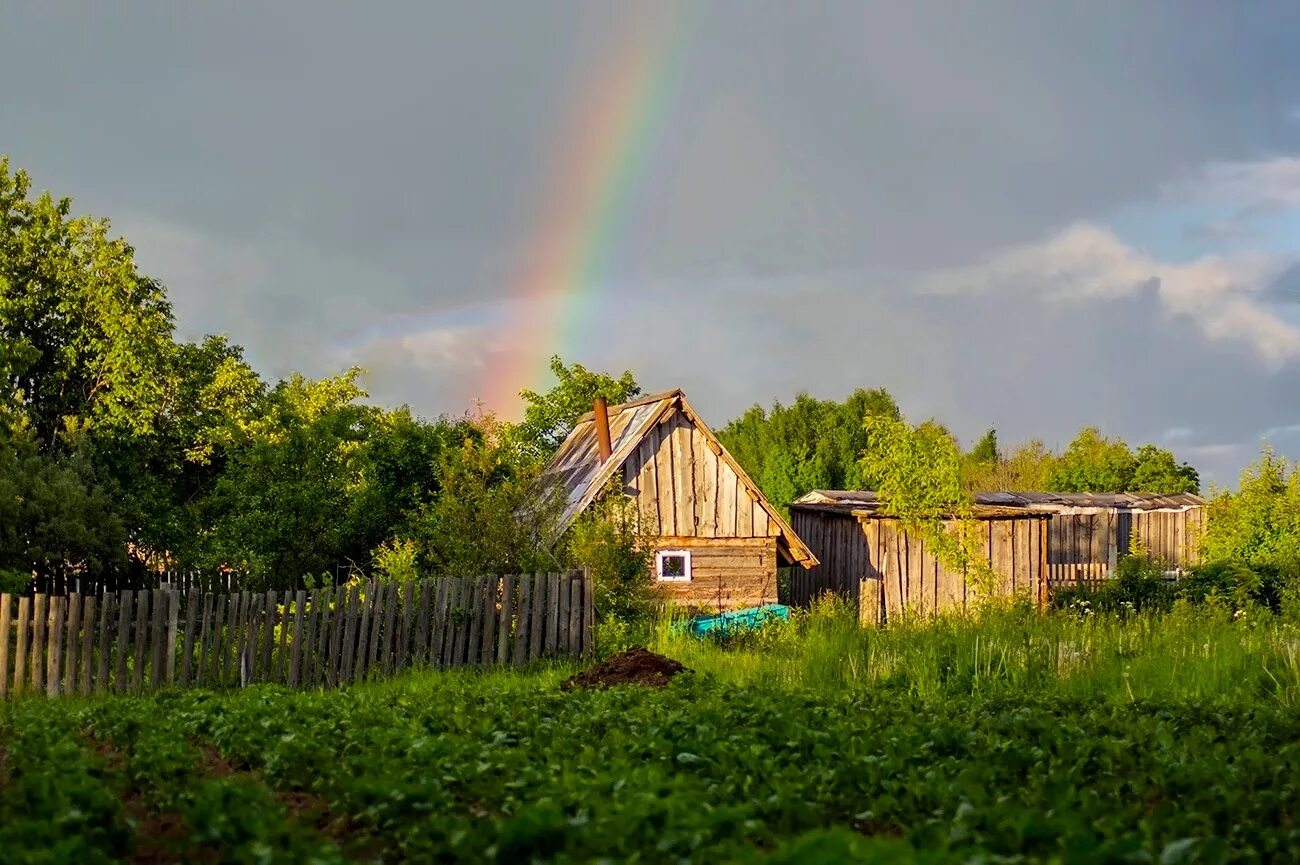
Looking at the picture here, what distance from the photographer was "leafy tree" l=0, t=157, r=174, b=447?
116 feet

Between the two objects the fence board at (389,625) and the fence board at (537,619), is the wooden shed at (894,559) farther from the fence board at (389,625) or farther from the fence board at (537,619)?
the fence board at (389,625)

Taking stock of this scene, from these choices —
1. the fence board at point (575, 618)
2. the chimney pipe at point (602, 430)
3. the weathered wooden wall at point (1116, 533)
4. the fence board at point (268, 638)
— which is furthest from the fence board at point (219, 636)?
the weathered wooden wall at point (1116, 533)

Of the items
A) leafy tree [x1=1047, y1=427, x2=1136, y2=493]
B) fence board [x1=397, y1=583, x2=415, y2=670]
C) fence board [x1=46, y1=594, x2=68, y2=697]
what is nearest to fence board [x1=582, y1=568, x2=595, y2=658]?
fence board [x1=397, y1=583, x2=415, y2=670]

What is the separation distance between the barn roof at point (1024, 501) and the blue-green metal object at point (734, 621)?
4997 mm

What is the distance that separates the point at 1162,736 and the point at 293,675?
12.9 m

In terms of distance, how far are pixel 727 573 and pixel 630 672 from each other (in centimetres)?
1513

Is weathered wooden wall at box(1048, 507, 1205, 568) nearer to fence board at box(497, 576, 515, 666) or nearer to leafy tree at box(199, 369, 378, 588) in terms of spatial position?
leafy tree at box(199, 369, 378, 588)

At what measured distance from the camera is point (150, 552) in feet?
116

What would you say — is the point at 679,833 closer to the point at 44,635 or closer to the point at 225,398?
the point at 44,635

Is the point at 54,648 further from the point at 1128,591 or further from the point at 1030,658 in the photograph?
the point at 1128,591

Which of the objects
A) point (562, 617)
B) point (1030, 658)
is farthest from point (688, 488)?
point (1030, 658)

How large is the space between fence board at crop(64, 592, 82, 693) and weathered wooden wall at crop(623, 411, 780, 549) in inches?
540

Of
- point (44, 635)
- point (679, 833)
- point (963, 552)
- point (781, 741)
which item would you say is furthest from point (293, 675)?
point (963, 552)

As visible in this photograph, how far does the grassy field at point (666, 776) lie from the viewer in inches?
200
